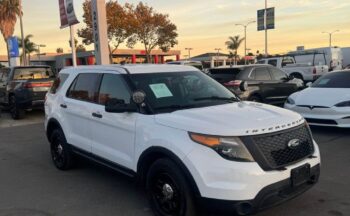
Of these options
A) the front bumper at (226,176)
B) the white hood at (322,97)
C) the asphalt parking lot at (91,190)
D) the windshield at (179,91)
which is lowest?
the asphalt parking lot at (91,190)

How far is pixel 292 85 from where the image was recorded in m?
13.4

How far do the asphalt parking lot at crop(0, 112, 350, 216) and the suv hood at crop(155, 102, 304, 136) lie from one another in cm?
110

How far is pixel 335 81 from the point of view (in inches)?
399

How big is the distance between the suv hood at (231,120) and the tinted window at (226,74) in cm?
718

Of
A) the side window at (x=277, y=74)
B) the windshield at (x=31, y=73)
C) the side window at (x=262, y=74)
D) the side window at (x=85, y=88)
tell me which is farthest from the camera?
the windshield at (x=31, y=73)

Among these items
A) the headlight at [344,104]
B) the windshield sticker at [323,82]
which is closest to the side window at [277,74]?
the windshield sticker at [323,82]

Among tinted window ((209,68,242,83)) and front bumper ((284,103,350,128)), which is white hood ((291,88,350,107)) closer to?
front bumper ((284,103,350,128))

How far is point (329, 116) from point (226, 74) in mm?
4001

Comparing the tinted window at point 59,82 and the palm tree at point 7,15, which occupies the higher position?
the palm tree at point 7,15

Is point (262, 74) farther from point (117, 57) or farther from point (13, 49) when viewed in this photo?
point (117, 57)

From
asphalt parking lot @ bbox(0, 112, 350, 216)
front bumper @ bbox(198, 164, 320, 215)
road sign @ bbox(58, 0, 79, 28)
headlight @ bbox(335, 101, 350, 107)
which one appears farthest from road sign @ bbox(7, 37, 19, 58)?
front bumper @ bbox(198, 164, 320, 215)

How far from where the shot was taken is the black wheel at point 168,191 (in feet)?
13.4

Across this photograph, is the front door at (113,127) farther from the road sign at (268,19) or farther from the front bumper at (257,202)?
the road sign at (268,19)

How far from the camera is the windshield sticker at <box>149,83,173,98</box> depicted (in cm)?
501
